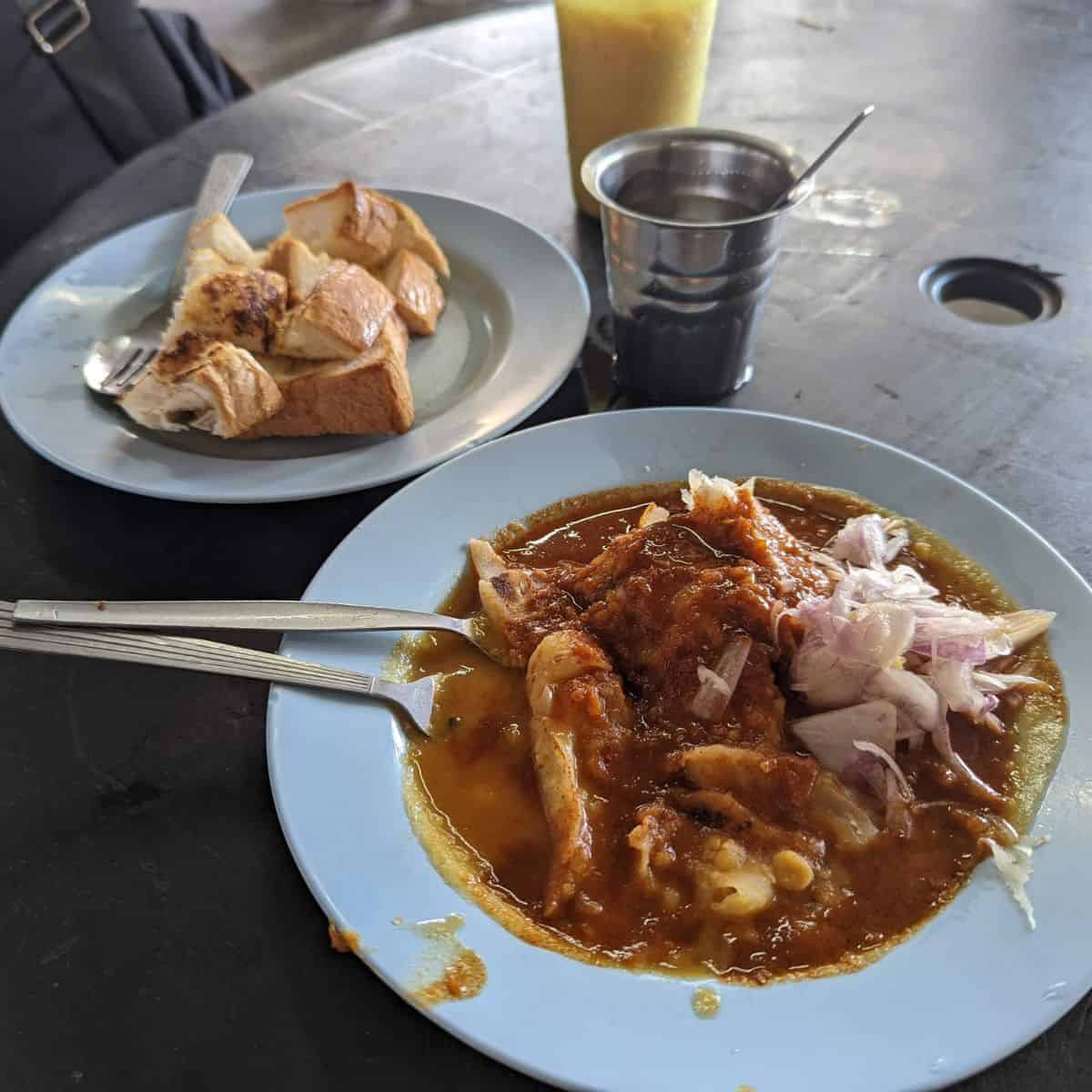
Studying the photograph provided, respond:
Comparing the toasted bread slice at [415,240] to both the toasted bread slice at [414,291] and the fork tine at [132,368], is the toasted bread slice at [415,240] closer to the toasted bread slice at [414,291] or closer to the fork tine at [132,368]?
the toasted bread slice at [414,291]

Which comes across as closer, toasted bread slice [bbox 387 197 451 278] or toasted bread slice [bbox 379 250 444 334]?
toasted bread slice [bbox 379 250 444 334]

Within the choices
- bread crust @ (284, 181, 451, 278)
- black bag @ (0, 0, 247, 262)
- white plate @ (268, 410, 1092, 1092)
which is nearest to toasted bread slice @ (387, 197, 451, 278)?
bread crust @ (284, 181, 451, 278)

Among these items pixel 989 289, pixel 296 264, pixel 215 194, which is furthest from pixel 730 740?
pixel 215 194

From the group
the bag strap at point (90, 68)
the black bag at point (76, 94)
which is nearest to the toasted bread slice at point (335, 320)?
the black bag at point (76, 94)

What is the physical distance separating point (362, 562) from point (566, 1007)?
79 centimetres

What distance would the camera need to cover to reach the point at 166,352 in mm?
2023

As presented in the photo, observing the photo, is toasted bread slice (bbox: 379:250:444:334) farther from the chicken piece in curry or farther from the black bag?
the black bag

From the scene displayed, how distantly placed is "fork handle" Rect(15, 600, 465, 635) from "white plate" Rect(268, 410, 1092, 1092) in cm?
4

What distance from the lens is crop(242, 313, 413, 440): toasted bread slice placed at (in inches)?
76.5

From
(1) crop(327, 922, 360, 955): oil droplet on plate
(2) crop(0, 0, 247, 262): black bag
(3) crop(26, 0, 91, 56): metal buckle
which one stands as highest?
(3) crop(26, 0, 91, 56): metal buckle

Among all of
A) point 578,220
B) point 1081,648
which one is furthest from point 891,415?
point 578,220

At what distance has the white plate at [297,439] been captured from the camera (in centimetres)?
183

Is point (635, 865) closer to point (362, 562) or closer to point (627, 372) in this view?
point (362, 562)

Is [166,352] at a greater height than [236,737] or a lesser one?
greater
